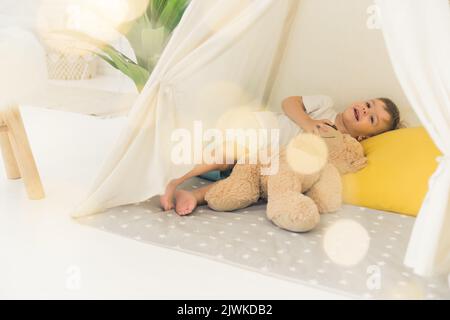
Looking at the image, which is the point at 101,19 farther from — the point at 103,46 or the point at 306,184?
the point at 306,184

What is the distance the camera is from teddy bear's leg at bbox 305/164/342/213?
6.19 feet

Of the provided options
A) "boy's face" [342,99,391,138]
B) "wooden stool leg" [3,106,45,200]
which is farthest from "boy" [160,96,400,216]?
"wooden stool leg" [3,106,45,200]

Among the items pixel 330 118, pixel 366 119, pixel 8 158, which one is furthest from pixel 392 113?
pixel 8 158

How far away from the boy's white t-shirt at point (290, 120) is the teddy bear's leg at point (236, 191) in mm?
273

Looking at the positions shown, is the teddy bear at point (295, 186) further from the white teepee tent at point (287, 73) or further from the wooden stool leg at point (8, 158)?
the wooden stool leg at point (8, 158)

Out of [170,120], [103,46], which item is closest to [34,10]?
[103,46]

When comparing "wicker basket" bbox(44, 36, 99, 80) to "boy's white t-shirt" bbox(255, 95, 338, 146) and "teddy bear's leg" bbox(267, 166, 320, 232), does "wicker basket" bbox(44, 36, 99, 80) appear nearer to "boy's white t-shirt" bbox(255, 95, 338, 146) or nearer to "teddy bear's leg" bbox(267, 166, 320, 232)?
"boy's white t-shirt" bbox(255, 95, 338, 146)

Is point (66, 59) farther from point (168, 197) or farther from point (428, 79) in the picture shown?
point (428, 79)

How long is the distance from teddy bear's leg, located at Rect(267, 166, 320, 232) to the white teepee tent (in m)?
0.35

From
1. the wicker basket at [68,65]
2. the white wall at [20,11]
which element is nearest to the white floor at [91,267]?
the wicker basket at [68,65]

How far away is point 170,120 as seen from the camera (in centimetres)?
179

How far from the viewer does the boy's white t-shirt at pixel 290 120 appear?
2143 millimetres

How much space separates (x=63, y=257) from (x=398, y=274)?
38.5 inches

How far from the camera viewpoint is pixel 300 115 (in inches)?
87.8
